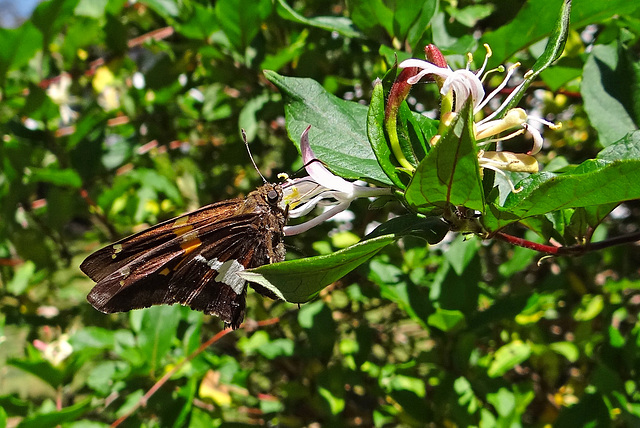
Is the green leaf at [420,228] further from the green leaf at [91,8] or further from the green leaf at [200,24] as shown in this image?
the green leaf at [91,8]

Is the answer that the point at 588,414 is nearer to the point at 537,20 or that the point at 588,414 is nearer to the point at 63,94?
the point at 537,20

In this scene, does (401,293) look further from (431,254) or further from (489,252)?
(489,252)

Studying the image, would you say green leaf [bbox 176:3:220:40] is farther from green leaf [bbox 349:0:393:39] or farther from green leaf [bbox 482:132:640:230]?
green leaf [bbox 482:132:640:230]

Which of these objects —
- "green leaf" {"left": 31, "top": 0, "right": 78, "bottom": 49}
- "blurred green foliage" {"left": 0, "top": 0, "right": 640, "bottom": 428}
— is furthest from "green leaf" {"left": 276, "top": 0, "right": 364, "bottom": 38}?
"green leaf" {"left": 31, "top": 0, "right": 78, "bottom": 49}

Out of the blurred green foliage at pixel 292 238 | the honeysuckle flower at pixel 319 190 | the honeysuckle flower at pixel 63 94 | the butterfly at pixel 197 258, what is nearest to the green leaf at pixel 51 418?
the blurred green foliage at pixel 292 238

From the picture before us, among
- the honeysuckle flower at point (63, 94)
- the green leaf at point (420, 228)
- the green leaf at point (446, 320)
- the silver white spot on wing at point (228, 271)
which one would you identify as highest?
the green leaf at point (420, 228)

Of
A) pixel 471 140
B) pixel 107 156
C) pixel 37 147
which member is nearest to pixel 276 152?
pixel 107 156
